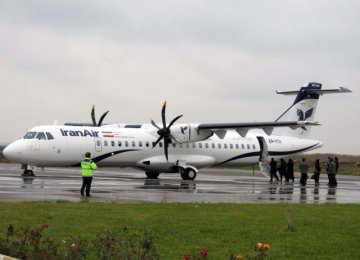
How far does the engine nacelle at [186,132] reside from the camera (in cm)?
3581

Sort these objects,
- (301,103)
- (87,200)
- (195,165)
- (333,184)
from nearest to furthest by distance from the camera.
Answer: (87,200), (333,184), (195,165), (301,103)

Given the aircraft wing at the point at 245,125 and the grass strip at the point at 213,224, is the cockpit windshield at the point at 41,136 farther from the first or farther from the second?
the grass strip at the point at 213,224

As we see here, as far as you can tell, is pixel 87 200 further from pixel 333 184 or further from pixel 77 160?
pixel 333 184

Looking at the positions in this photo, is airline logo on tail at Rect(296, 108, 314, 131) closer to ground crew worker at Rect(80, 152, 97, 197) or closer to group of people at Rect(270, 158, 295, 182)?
group of people at Rect(270, 158, 295, 182)

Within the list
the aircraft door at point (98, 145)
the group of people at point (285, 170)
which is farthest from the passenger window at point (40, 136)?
the group of people at point (285, 170)

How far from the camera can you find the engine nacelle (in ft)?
117

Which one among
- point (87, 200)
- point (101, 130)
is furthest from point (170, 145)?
point (87, 200)

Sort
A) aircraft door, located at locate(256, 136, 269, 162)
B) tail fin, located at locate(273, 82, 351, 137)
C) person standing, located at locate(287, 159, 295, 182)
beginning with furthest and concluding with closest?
tail fin, located at locate(273, 82, 351, 137) < aircraft door, located at locate(256, 136, 269, 162) < person standing, located at locate(287, 159, 295, 182)

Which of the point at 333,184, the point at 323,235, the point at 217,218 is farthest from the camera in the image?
the point at 333,184

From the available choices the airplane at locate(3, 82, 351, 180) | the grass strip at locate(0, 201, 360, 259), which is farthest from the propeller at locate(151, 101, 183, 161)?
the grass strip at locate(0, 201, 360, 259)

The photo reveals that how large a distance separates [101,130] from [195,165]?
20.8 feet

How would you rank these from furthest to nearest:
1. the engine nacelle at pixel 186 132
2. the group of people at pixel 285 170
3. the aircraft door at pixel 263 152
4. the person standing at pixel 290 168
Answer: the aircraft door at pixel 263 152, the group of people at pixel 285 170, the person standing at pixel 290 168, the engine nacelle at pixel 186 132

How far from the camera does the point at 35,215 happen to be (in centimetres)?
1366

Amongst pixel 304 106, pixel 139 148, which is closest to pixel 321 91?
pixel 304 106
